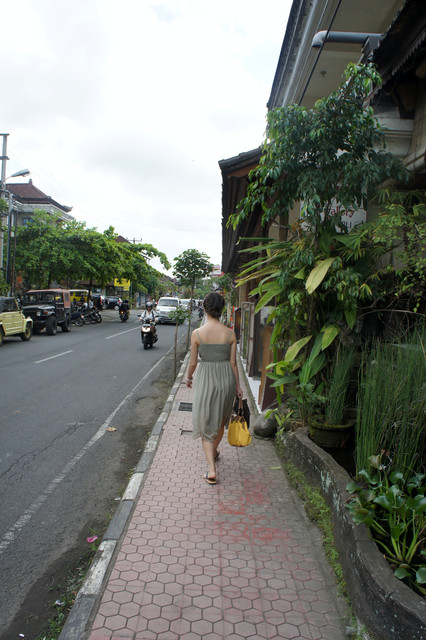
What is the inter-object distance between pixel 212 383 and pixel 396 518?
2.12m

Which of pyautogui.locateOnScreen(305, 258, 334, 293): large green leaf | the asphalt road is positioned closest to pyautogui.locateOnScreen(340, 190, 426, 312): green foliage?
pyautogui.locateOnScreen(305, 258, 334, 293): large green leaf

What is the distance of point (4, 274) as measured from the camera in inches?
1046

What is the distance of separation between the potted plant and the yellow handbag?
635mm

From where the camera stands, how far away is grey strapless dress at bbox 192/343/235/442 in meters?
4.30

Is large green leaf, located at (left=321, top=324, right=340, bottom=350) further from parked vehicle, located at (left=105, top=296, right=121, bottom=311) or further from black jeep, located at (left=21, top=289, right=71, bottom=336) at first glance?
parked vehicle, located at (left=105, top=296, right=121, bottom=311)

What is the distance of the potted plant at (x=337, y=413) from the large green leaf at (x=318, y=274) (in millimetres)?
745

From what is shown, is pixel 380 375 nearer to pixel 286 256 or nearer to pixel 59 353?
pixel 286 256

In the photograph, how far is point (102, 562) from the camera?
119 inches

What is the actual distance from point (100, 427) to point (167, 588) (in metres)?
3.99

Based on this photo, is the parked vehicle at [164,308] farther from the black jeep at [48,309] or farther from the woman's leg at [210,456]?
the woman's leg at [210,456]

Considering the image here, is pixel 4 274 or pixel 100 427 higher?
pixel 4 274

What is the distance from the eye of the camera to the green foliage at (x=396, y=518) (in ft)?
7.70

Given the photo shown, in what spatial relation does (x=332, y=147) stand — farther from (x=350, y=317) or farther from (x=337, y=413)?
(x=337, y=413)

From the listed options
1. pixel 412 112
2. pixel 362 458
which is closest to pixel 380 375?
pixel 362 458
